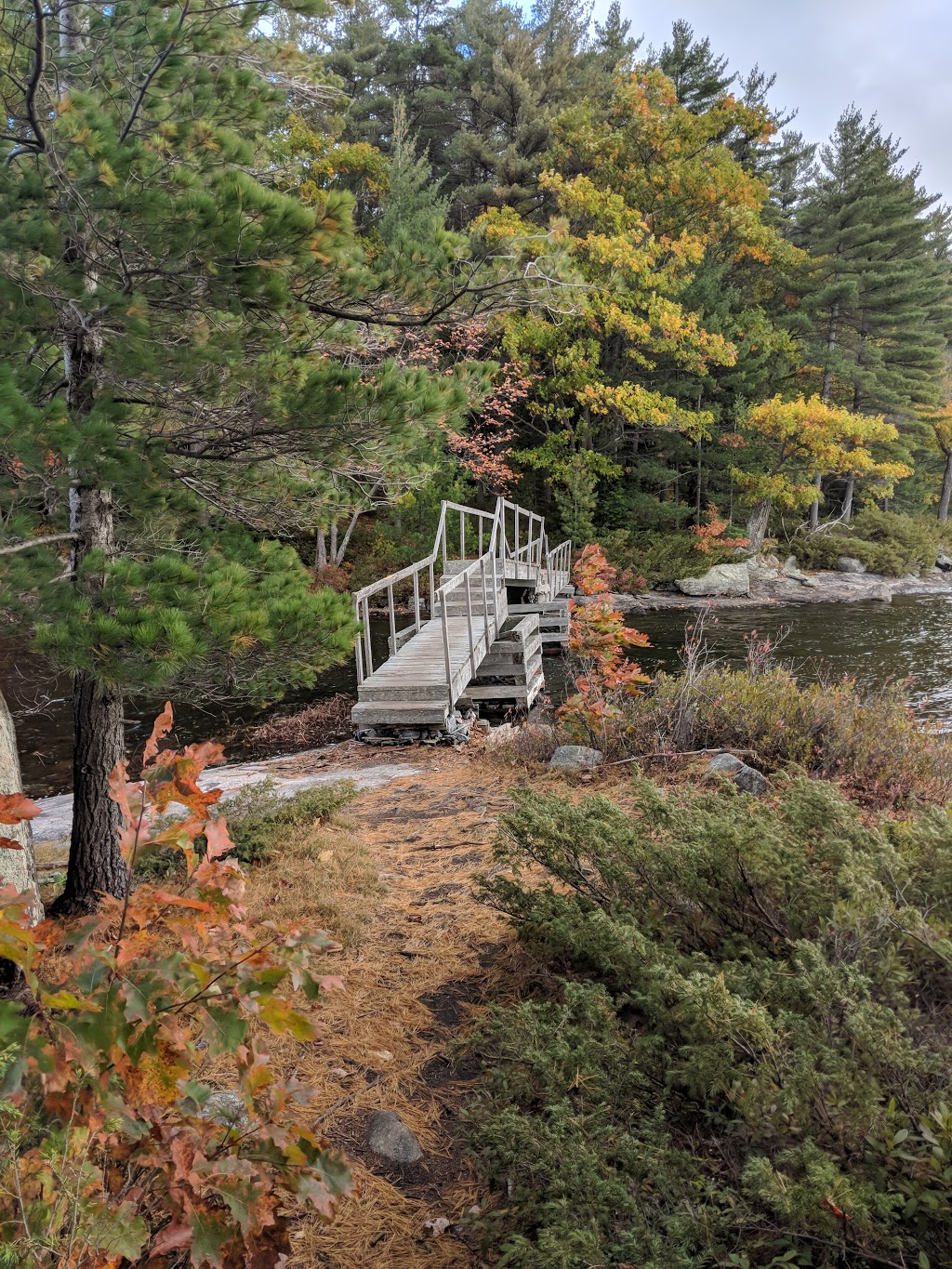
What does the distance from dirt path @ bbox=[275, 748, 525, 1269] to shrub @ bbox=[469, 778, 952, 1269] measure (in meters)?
0.19

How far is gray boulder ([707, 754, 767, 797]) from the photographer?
4660 mm

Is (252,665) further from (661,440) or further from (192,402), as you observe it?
(661,440)

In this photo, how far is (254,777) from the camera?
746 centimetres

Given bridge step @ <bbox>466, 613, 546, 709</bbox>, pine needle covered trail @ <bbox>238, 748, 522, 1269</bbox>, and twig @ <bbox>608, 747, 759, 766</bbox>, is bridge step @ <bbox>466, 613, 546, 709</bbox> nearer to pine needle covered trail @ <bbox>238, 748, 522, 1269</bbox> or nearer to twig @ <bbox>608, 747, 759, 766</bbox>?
twig @ <bbox>608, 747, 759, 766</bbox>

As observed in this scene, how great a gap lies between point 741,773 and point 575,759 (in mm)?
1355

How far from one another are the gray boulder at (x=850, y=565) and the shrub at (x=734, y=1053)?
79.9 feet

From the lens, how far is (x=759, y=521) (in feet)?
83.1

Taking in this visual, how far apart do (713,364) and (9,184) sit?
23930 mm

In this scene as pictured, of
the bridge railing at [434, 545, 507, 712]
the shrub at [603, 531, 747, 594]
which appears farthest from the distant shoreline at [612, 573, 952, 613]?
the bridge railing at [434, 545, 507, 712]

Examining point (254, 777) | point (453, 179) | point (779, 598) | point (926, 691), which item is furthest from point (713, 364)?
point (254, 777)

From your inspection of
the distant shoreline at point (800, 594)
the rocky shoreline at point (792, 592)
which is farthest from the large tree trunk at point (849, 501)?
the distant shoreline at point (800, 594)

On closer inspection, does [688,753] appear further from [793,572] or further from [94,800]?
[793,572]

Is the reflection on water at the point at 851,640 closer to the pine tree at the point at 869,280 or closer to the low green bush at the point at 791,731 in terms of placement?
the low green bush at the point at 791,731

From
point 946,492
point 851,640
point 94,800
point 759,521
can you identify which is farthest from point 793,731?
point 946,492
